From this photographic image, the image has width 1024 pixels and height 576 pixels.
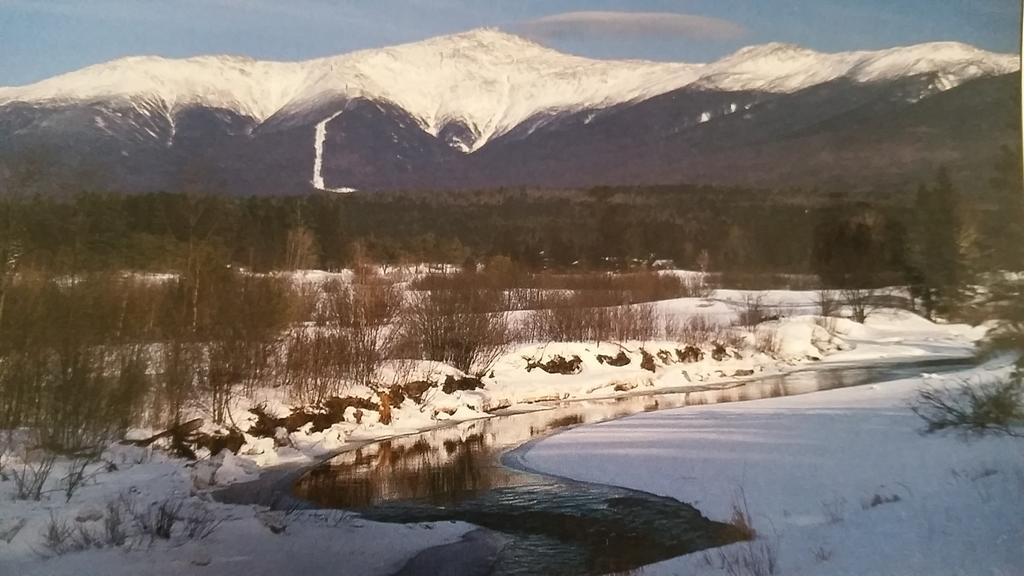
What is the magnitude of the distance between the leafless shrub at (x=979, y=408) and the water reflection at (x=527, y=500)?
42 cm

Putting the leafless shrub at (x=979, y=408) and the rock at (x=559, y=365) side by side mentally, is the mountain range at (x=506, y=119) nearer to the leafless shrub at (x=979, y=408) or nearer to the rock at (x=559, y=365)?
the leafless shrub at (x=979, y=408)

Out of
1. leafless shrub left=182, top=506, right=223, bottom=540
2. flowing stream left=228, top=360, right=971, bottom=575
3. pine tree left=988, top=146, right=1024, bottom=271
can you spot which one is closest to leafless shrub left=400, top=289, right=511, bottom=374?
flowing stream left=228, top=360, right=971, bottom=575

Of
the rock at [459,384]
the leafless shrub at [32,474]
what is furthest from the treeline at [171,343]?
the rock at [459,384]

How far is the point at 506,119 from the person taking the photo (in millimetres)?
8039

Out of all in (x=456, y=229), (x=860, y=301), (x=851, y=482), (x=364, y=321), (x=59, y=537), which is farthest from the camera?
(x=364, y=321)

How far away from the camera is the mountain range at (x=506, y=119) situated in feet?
21.7

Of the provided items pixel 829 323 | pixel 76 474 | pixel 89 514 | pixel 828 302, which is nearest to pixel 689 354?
pixel 829 323

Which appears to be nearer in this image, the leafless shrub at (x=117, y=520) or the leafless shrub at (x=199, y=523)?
the leafless shrub at (x=117, y=520)

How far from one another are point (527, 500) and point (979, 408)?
13.5 feet

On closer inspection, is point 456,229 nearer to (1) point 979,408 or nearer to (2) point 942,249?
(2) point 942,249

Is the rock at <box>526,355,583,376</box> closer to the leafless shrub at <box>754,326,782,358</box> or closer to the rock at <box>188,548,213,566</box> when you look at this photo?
the leafless shrub at <box>754,326,782,358</box>

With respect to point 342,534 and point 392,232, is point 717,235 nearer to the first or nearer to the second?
point 392,232

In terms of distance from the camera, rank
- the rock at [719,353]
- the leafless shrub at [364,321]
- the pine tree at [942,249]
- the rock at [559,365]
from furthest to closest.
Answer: the rock at [559,365] → the rock at [719,353] → the leafless shrub at [364,321] → the pine tree at [942,249]

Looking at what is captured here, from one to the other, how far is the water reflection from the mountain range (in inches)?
94.8
